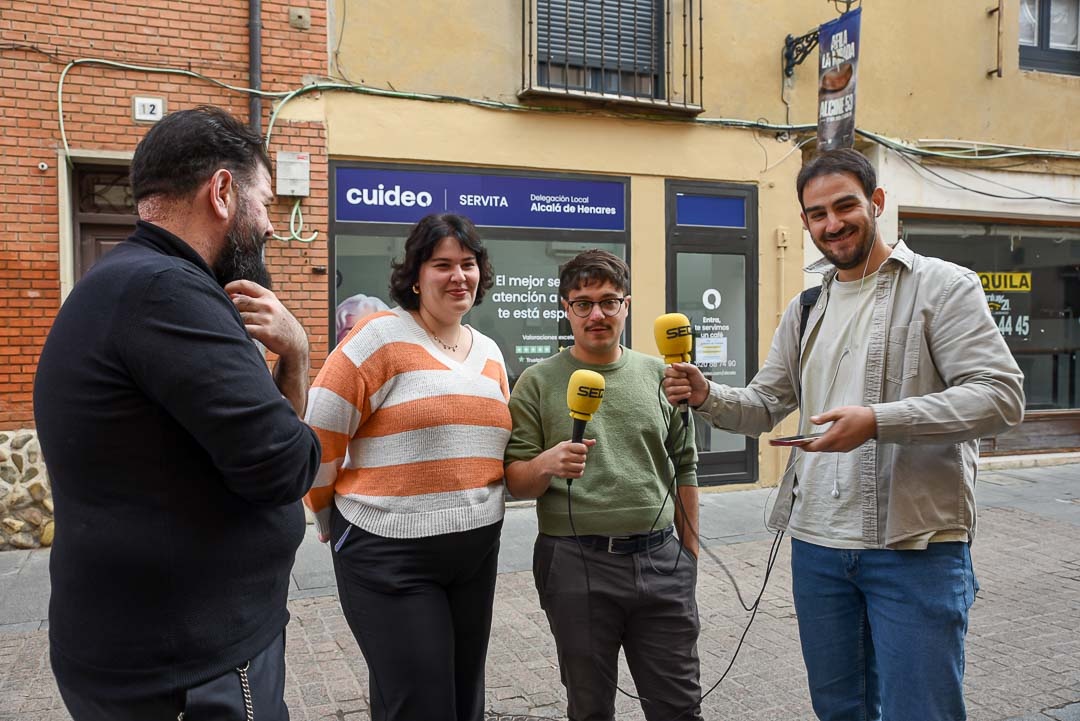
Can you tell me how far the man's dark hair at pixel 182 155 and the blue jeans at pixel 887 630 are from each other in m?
2.03

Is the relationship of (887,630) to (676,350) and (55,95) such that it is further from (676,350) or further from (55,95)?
(55,95)

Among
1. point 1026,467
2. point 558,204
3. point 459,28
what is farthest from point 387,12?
point 1026,467

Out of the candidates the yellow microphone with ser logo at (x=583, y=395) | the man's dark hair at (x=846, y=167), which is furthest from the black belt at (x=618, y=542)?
the man's dark hair at (x=846, y=167)

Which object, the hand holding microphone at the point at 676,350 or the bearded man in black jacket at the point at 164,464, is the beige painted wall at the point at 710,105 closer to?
the hand holding microphone at the point at 676,350

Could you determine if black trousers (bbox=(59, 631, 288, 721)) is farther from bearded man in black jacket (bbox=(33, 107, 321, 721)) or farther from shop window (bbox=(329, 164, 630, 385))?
shop window (bbox=(329, 164, 630, 385))

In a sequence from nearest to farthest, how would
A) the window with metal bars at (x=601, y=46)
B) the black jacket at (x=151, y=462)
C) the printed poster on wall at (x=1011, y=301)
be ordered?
1. the black jacket at (x=151, y=462)
2. the window with metal bars at (x=601, y=46)
3. the printed poster on wall at (x=1011, y=301)

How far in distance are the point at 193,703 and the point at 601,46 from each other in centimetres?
814

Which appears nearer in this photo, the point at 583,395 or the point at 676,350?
the point at 583,395

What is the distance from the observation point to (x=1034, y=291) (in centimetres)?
1105

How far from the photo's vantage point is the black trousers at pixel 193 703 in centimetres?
172

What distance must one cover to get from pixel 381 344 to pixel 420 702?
1136mm

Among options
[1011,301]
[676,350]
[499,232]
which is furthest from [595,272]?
[1011,301]

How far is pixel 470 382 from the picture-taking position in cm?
288

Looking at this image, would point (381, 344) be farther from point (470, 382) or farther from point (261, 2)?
point (261, 2)
